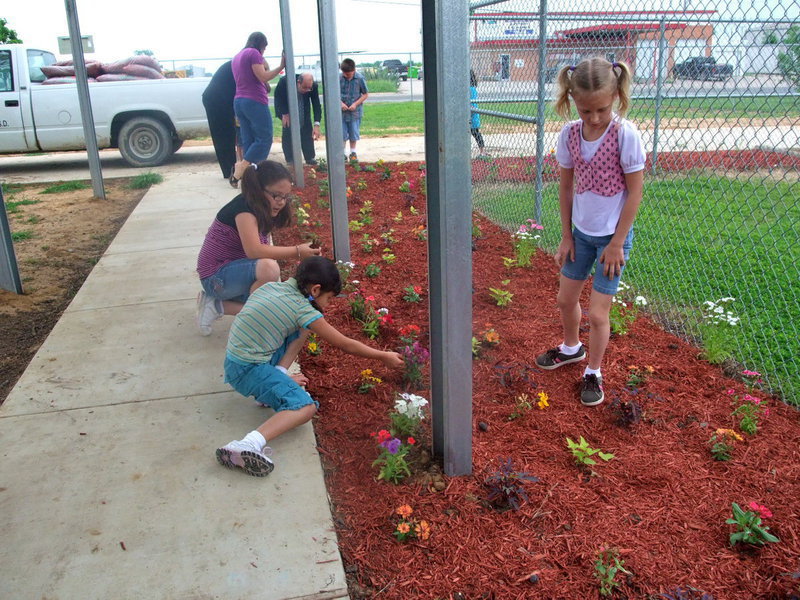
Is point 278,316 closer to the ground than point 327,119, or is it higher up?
closer to the ground

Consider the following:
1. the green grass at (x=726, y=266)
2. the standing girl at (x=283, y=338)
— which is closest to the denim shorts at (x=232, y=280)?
the standing girl at (x=283, y=338)

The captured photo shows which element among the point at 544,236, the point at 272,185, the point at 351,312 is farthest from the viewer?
the point at 544,236

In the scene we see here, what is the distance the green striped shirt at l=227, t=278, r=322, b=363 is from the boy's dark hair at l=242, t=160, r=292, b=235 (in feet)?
2.70

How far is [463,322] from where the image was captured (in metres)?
2.54

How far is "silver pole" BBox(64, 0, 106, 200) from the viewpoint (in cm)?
855

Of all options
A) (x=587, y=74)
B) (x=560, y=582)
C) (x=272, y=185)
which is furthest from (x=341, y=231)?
(x=560, y=582)

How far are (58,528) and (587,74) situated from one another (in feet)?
8.97

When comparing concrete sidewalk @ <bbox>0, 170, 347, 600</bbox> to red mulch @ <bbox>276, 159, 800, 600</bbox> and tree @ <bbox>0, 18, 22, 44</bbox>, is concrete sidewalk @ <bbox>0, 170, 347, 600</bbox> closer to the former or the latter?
red mulch @ <bbox>276, 159, 800, 600</bbox>

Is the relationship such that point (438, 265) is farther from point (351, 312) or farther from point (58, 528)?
point (351, 312)

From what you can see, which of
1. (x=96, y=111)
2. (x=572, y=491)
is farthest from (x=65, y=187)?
(x=572, y=491)

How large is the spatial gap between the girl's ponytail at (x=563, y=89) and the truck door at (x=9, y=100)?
11000 mm

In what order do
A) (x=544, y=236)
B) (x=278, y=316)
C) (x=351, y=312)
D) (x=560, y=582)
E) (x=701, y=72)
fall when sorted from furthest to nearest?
(x=544, y=236) → (x=701, y=72) → (x=351, y=312) → (x=278, y=316) → (x=560, y=582)

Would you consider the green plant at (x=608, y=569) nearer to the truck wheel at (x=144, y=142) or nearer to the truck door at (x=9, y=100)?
the truck wheel at (x=144, y=142)

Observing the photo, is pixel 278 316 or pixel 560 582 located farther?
pixel 278 316
